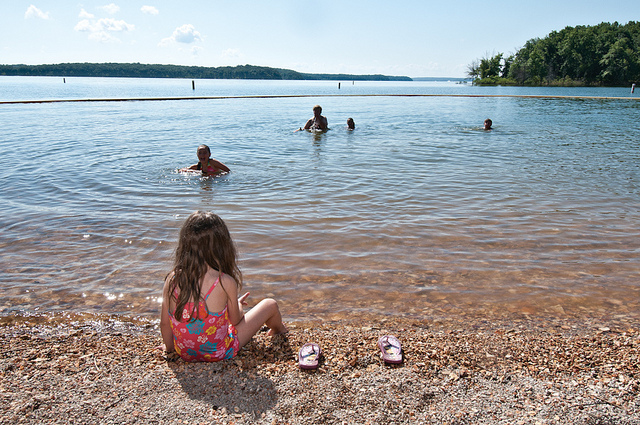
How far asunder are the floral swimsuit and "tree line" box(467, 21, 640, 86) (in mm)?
112884

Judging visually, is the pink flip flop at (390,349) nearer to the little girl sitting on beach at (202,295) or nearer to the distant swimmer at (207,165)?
the little girl sitting on beach at (202,295)

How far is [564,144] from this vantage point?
14562 mm

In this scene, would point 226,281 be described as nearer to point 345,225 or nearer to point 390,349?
point 390,349

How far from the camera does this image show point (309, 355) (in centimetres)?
329

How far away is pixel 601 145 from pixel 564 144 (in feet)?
3.76

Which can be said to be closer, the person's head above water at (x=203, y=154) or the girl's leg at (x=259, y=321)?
the girl's leg at (x=259, y=321)

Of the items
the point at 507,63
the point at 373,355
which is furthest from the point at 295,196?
the point at 507,63

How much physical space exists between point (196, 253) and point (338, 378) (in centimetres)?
138

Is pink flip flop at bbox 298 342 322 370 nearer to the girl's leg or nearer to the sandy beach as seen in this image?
the sandy beach

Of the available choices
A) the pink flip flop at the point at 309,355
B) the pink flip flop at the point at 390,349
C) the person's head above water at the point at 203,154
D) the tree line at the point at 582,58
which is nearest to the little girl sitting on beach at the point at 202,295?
the pink flip flop at the point at 309,355

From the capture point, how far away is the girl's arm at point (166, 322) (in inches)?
127

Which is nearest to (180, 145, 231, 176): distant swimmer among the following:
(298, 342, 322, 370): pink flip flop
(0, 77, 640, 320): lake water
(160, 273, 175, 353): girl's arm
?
(0, 77, 640, 320): lake water

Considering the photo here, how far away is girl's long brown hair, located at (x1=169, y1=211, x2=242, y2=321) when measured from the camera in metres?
3.05

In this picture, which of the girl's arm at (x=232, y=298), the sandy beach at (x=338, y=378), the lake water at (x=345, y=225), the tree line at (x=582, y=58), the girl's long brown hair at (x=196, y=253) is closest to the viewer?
the sandy beach at (x=338, y=378)
